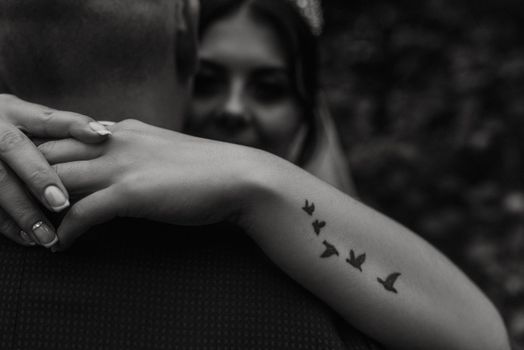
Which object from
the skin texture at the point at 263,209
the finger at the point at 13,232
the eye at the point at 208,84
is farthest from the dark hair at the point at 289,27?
the finger at the point at 13,232

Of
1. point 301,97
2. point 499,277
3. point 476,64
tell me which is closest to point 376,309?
point 301,97

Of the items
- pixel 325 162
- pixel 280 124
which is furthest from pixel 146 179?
pixel 325 162

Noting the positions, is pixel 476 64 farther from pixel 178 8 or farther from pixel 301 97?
pixel 178 8

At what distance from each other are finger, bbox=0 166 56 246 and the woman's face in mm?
1514

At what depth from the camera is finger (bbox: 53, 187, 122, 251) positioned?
1.17m

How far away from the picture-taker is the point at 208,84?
2.77 meters

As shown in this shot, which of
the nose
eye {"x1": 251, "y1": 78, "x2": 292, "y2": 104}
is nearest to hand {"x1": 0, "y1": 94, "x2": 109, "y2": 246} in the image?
the nose

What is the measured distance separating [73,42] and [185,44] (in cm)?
24

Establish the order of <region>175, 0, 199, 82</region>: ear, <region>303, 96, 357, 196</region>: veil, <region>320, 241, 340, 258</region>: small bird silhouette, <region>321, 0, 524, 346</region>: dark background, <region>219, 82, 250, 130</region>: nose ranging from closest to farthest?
<region>320, 241, 340, 258</region>: small bird silhouette, <region>175, 0, 199, 82</region>: ear, <region>219, 82, 250, 130</region>: nose, <region>303, 96, 357, 196</region>: veil, <region>321, 0, 524, 346</region>: dark background

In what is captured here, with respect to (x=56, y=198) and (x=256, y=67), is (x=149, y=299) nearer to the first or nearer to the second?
(x=56, y=198)

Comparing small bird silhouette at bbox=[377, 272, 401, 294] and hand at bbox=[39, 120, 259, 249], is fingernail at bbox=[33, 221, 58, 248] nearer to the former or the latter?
hand at bbox=[39, 120, 259, 249]

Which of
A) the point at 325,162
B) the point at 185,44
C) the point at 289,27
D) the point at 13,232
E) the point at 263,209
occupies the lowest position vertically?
the point at 13,232

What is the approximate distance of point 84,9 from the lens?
1.22m

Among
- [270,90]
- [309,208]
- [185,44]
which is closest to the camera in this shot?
[309,208]
